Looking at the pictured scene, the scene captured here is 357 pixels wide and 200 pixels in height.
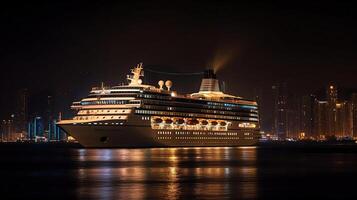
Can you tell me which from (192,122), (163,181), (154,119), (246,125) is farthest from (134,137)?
(163,181)

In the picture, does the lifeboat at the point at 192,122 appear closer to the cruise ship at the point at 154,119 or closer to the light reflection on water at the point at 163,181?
the cruise ship at the point at 154,119

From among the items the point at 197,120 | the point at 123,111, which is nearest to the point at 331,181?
the point at 123,111

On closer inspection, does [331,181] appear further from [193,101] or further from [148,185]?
[193,101]

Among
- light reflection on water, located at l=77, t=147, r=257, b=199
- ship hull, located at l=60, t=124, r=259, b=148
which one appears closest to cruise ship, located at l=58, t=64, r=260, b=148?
ship hull, located at l=60, t=124, r=259, b=148

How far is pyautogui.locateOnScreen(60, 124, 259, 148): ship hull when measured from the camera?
10569 cm

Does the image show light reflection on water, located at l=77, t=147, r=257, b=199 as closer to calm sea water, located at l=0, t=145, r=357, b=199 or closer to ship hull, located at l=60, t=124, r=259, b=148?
calm sea water, located at l=0, t=145, r=357, b=199

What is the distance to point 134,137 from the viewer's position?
109125 millimetres

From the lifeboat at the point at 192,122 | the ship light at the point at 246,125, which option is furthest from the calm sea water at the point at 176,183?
the ship light at the point at 246,125

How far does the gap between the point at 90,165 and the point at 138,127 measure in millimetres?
41672

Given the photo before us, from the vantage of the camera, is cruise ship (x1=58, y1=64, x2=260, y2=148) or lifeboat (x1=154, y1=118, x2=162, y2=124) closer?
cruise ship (x1=58, y1=64, x2=260, y2=148)

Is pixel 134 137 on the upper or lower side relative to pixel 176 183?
upper

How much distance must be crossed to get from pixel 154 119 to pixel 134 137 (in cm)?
657

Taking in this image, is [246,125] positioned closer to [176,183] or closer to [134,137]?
[134,137]

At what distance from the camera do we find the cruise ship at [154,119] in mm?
106750
